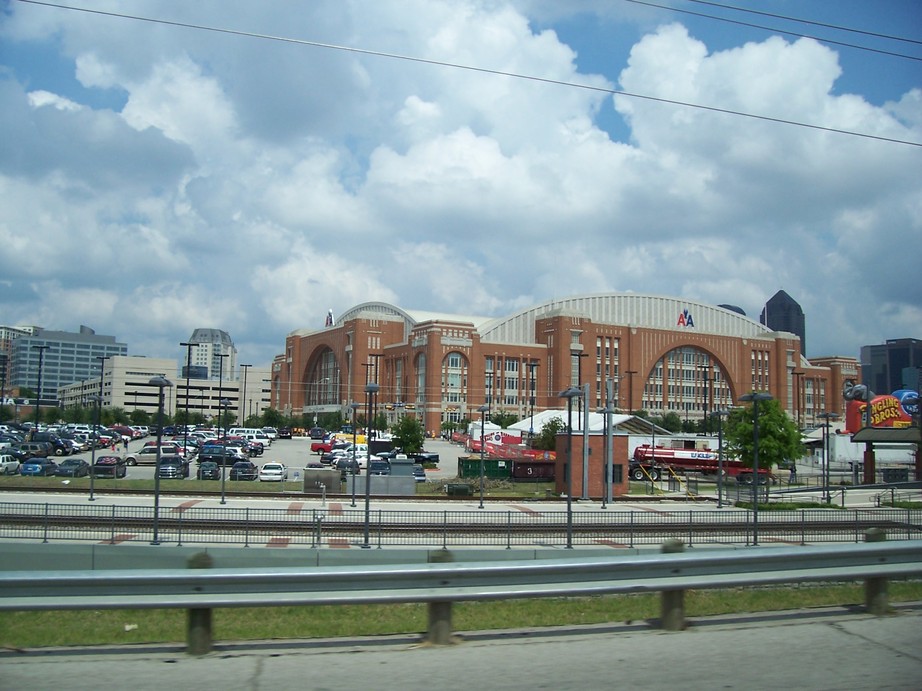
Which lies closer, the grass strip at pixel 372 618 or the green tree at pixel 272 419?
the grass strip at pixel 372 618

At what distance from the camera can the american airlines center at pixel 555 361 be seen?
444 ft

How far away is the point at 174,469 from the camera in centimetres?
5178

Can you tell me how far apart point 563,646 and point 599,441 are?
136ft

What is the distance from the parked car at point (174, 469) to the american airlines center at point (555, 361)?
252ft

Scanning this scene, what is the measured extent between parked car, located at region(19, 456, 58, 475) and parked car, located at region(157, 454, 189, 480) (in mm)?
6153

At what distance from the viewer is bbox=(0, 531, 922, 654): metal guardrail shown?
22.2 ft

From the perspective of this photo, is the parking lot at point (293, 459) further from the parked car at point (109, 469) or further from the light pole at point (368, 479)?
the light pole at point (368, 479)

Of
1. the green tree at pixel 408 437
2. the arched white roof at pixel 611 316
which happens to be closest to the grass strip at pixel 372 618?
the green tree at pixel 408 437

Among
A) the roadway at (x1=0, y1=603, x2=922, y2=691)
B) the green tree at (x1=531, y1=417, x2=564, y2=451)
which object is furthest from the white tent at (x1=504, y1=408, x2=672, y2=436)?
the roadway at (x1=0, y1=603, x2=922, y2=691)

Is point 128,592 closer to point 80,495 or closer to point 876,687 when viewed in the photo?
point 876,687

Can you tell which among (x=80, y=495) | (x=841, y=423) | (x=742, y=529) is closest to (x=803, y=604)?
(x=742, y=529)

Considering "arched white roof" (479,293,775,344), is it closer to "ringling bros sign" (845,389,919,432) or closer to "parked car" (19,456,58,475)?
"ringling bros sign" (845,389,919,432)

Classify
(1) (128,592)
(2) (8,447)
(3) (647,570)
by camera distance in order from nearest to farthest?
(1) (128,592)
(3) (647,570)
(2) (8,447)

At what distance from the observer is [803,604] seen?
8.98 m
